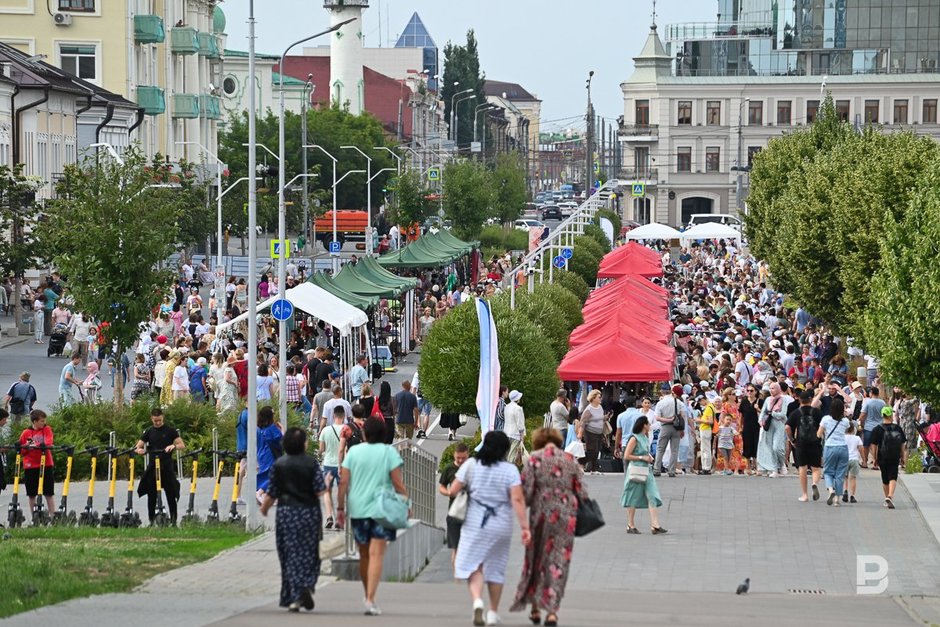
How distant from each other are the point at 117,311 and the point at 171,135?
153 feet

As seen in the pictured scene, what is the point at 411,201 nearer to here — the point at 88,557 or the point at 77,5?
the point at 77,5

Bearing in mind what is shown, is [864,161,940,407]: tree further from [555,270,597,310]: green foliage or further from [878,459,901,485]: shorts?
[555,270,597,310]: green foliage

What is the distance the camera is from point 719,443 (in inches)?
949

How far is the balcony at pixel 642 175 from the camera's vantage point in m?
121

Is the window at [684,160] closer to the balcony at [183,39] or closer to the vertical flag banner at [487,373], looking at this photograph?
the balcony at [183,39]

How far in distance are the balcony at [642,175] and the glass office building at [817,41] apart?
8763mm

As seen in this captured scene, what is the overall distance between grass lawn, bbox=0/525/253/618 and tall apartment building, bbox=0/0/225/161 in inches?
1778

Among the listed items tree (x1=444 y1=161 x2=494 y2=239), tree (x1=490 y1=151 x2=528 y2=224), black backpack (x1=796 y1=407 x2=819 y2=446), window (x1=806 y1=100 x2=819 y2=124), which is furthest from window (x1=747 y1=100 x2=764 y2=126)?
black backpack (x1=796 y1=407 x2=819 y2=446)

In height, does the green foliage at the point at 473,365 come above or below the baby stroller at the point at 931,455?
above

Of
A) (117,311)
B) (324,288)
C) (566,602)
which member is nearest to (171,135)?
(324,288)

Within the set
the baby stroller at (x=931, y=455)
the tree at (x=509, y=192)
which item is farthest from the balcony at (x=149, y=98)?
the baby stroller at (x=931, y=455)

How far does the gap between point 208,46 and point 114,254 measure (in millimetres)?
52290

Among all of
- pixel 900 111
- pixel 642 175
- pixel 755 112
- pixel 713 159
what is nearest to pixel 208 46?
pixel 642 175

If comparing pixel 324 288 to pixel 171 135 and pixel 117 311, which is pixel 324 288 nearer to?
pixel 117 311
